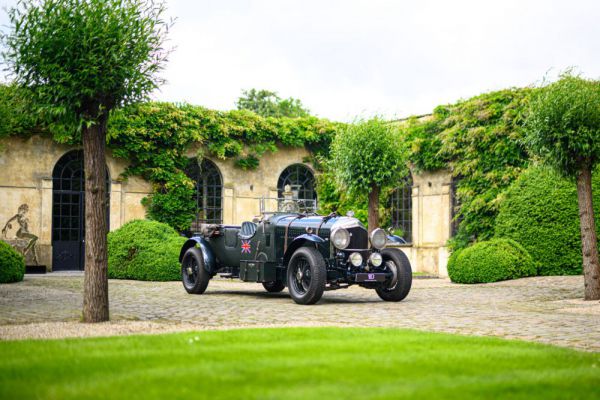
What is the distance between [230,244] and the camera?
471 inches

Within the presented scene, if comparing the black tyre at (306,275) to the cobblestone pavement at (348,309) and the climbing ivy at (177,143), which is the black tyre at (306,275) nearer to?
the cobblestone pavement at (348,309)

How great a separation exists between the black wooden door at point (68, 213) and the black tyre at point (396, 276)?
1037 cm

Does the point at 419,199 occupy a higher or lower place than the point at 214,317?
higher

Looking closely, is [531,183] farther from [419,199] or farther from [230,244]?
[230,244]

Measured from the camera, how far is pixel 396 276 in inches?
416

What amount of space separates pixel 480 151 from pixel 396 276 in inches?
326

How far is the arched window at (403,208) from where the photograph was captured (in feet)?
69.9

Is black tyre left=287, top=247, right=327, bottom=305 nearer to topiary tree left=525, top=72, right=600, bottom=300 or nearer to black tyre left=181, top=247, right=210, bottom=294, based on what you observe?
black tyre left=181, top=247, right=210, bottom=294

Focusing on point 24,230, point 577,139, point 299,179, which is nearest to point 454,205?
point 299,179

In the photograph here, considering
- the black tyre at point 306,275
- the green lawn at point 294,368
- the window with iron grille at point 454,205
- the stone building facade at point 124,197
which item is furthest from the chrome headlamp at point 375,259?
the window with iron grille at point 454,205

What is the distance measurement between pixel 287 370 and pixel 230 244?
7.54m

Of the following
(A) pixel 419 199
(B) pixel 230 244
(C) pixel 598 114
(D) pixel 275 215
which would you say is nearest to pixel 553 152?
(C) pixel 598 114

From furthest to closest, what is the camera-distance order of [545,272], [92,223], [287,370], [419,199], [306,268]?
[419,199], [545,272], [306,268], [92,223], [287,370]

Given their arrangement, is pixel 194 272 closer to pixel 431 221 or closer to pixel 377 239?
pixel 377 239
